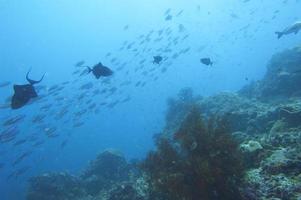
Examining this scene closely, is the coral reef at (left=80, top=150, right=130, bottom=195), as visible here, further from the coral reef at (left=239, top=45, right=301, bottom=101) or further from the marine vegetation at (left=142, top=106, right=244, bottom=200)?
the marine vegetation at (left=142, top=106, right=244, bottom=200)

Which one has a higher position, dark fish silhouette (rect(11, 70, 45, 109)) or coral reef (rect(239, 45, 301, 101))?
dark fish silhouette (rect(11, 70, 45, 109))

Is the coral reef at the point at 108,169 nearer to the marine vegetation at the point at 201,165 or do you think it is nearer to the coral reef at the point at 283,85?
the coral reef at the point at 283,85

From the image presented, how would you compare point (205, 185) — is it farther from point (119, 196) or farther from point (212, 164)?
point (119, 196)

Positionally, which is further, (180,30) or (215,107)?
(180,30)

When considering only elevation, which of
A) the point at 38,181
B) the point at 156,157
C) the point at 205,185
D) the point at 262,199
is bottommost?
the point at 262,199

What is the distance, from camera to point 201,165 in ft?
18.9

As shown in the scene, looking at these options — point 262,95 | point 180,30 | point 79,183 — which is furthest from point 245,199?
point 180,30

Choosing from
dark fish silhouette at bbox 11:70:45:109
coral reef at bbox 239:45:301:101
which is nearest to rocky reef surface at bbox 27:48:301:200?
coral reef at bbox 239:45:301:101

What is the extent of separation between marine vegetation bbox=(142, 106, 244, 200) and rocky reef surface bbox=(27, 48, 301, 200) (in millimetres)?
27

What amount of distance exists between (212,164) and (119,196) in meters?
5.31

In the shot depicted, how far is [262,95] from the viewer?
58.9 feet

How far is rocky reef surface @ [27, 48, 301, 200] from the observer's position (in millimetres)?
6062

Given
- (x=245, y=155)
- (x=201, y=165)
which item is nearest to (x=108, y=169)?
(x=245, y=155)

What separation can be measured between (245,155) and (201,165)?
7.34 feet
